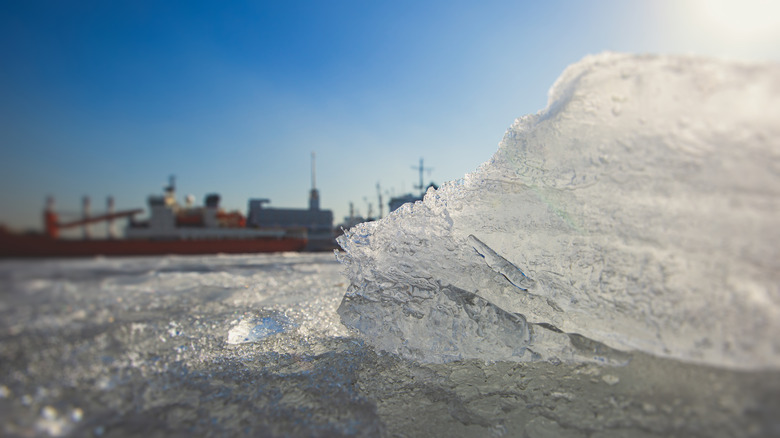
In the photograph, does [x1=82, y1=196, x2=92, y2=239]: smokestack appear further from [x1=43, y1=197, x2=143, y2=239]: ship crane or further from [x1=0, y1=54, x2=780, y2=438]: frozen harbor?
[x1=0, y1=54, x2=780, y2=438]: frozen harbor

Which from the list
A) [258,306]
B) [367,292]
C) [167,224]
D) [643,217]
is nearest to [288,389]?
[367,292]

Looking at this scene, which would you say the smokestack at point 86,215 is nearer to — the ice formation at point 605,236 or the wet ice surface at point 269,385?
the wet ice surface at point 269,385

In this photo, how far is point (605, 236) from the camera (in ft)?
4.83

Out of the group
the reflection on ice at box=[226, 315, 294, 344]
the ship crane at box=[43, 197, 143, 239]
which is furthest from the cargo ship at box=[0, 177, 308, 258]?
the reflection on ice at box=[226, 315, 294, 344]

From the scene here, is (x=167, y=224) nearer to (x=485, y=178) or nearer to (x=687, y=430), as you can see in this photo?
Result: (x=485, y=178)

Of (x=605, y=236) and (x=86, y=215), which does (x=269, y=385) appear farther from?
(x=605, y=236)

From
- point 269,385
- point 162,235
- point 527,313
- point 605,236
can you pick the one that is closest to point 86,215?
point 269,385

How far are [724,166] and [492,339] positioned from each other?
3.96 feet

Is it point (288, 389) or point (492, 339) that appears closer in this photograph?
point (288, 389)

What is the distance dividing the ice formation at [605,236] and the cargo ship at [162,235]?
1357 millimetres

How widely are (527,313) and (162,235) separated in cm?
1025

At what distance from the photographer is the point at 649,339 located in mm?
1248

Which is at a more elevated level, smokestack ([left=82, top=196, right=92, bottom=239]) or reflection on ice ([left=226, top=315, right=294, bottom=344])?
smokestack ([left=82, top=196, right=92, bottom=239])

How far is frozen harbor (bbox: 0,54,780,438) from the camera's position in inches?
40.3
